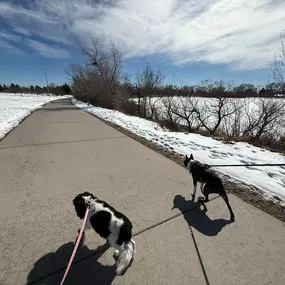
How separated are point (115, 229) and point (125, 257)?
0.28 meters

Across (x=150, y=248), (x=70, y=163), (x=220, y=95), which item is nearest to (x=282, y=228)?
(x=150, y=248)

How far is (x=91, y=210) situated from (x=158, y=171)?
2646mm

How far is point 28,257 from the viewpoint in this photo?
2283 mm

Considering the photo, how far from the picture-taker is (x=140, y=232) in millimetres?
2693

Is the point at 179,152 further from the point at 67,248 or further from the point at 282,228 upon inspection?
the point at 67,248

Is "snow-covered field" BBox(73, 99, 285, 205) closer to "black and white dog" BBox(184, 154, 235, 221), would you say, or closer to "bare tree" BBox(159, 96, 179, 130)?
"black and white dog" BBox(184, 154, 235, 221)

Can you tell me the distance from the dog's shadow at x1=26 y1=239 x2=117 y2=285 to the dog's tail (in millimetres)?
328

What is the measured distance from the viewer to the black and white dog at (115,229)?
6.37ft

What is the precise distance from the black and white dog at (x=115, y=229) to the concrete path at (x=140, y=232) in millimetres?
313

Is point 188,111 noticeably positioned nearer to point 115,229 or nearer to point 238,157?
point 238,157

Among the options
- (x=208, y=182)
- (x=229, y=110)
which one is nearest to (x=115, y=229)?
(x=208, y=182)

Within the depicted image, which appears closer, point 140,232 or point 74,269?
point 74,269

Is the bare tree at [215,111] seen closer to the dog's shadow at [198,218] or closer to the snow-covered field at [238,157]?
the snow-covered field at [238,157]

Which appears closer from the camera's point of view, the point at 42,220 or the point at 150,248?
the point at 150,248
